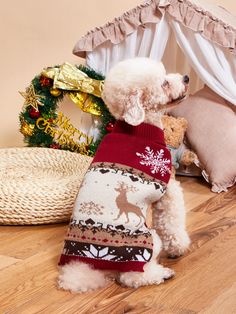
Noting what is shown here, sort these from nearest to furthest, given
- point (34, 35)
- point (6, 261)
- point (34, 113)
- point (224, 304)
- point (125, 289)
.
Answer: point (224, 304), point (125, 289), point (6, 261), point (34, 113), point (34, 35)

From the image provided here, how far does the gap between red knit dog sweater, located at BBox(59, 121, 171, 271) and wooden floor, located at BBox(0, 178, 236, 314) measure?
0.33 ft

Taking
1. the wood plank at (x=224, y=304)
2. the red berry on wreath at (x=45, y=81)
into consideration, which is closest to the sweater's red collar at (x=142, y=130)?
the wood plank at (x=224, y=304)

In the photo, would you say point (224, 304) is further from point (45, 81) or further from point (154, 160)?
point (45, 81)

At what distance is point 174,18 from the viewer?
271 cm

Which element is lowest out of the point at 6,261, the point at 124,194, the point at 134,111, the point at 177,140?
the point at 6,261

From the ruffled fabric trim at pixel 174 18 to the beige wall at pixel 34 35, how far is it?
61cm

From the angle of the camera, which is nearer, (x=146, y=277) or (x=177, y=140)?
(x=146, y=277)

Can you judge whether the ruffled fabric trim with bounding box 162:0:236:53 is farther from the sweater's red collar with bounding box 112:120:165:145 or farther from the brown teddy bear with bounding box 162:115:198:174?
the sweater's red collar with bounding box 112:120:165:145

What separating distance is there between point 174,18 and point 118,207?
1.36m

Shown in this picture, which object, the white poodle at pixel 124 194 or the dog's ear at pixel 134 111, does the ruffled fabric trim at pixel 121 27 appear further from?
the dog's ear at pixel 134 111

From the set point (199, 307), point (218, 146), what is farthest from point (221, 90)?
point (199, 307)

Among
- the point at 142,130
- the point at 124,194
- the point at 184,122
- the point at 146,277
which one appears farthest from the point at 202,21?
the point at 146,277

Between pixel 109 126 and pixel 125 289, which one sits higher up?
pixel 109 126

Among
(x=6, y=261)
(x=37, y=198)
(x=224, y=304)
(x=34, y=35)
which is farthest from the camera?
(x=34, y=35)
